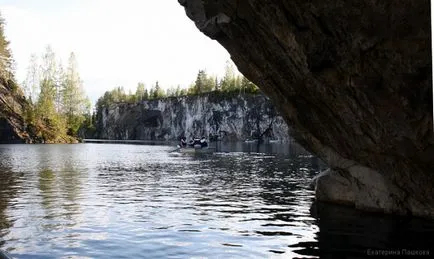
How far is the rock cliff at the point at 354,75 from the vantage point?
13141mm

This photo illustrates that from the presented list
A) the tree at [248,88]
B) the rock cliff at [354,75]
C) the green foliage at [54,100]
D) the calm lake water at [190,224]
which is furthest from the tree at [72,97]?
the rock cliff at [354,75]

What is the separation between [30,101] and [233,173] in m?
120

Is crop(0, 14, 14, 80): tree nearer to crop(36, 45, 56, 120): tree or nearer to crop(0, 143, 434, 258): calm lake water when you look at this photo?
crop(36, 45, 56, 120): tree

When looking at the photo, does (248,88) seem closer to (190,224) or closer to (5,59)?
(5,59)

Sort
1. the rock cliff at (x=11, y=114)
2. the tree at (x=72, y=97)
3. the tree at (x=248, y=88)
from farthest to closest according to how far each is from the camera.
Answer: the tree at (x=248, y=88) < the tree at (x=72, y=97) < the rock cliff at (x=11, y=114)

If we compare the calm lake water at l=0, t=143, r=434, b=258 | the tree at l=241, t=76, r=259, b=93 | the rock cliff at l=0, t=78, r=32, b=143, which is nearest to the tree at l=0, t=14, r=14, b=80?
the rock cliff at l=0, t=78, r=32, b=143

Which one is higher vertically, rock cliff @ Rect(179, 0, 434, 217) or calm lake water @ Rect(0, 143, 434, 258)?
rock cliff @ Rect(179, 0, 434, 217)

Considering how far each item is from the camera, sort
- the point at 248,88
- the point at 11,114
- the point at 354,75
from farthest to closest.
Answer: the point at 248,88 < the point at 11,114 < the point at 354,75

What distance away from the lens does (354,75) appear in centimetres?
1485

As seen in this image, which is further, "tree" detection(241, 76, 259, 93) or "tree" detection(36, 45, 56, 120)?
"tree" detection(241, 76, 259, 93)

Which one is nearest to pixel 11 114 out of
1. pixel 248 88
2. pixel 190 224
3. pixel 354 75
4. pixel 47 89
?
pixel 47 89

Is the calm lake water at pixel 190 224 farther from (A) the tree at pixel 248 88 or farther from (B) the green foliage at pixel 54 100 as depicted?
(A) the tree at pixel 248 88

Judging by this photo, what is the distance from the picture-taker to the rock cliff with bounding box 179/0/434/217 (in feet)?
43.1

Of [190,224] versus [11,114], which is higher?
[11,114]
